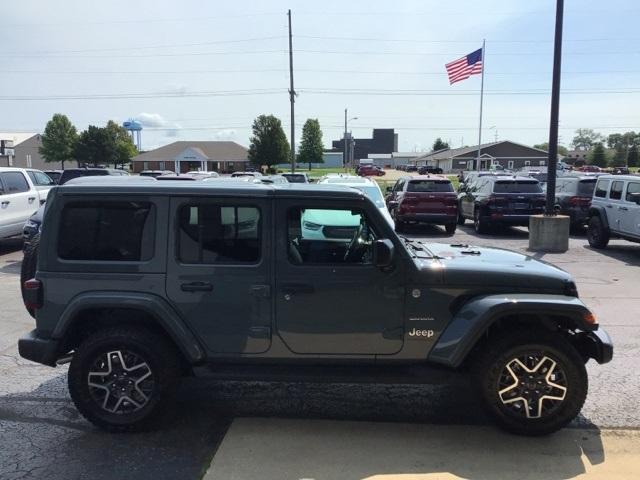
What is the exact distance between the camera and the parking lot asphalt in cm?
361

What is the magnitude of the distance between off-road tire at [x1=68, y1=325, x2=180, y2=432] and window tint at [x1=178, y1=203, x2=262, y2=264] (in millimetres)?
697

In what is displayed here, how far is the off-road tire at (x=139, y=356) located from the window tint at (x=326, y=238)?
1194mm

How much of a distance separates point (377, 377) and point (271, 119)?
8217 centimetres

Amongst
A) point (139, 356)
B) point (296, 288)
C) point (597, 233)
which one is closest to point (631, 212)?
point (597, 233)

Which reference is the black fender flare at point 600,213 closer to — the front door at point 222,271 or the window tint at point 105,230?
the front door at point 222,271

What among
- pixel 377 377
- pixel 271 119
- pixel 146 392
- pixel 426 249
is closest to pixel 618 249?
pixel 426 249

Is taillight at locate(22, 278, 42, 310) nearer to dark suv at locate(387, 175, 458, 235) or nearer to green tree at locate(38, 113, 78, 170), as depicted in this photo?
dark suv at locate(387, 175, 458, 235)

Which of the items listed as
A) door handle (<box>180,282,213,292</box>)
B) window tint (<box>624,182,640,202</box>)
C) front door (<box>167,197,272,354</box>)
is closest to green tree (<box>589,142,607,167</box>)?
window tint (<box>624,182,640,202</box>)

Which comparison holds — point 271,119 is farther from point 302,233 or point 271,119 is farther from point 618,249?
point 302,233

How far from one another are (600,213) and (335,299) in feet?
37.8

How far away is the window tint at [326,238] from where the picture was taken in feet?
13.3

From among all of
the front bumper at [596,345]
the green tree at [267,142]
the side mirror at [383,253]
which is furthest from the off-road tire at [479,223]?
the green tree at [267,142]

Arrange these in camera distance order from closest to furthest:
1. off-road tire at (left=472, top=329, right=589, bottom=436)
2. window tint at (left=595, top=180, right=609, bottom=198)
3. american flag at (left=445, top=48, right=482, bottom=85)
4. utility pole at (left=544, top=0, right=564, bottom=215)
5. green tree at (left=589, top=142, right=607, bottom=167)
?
off-road tire at (left=472, top=329, right=589, bottom=436), utility pole at (left=544, top=0, right=564, bottom=215), window tint at (left=595, top=180, right=609, bottom=198), american flag at (left=445, top=48, right=482, bottom=85), green tree at (left=589, top=142, right=607, bottom=167)

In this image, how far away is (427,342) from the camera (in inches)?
157
